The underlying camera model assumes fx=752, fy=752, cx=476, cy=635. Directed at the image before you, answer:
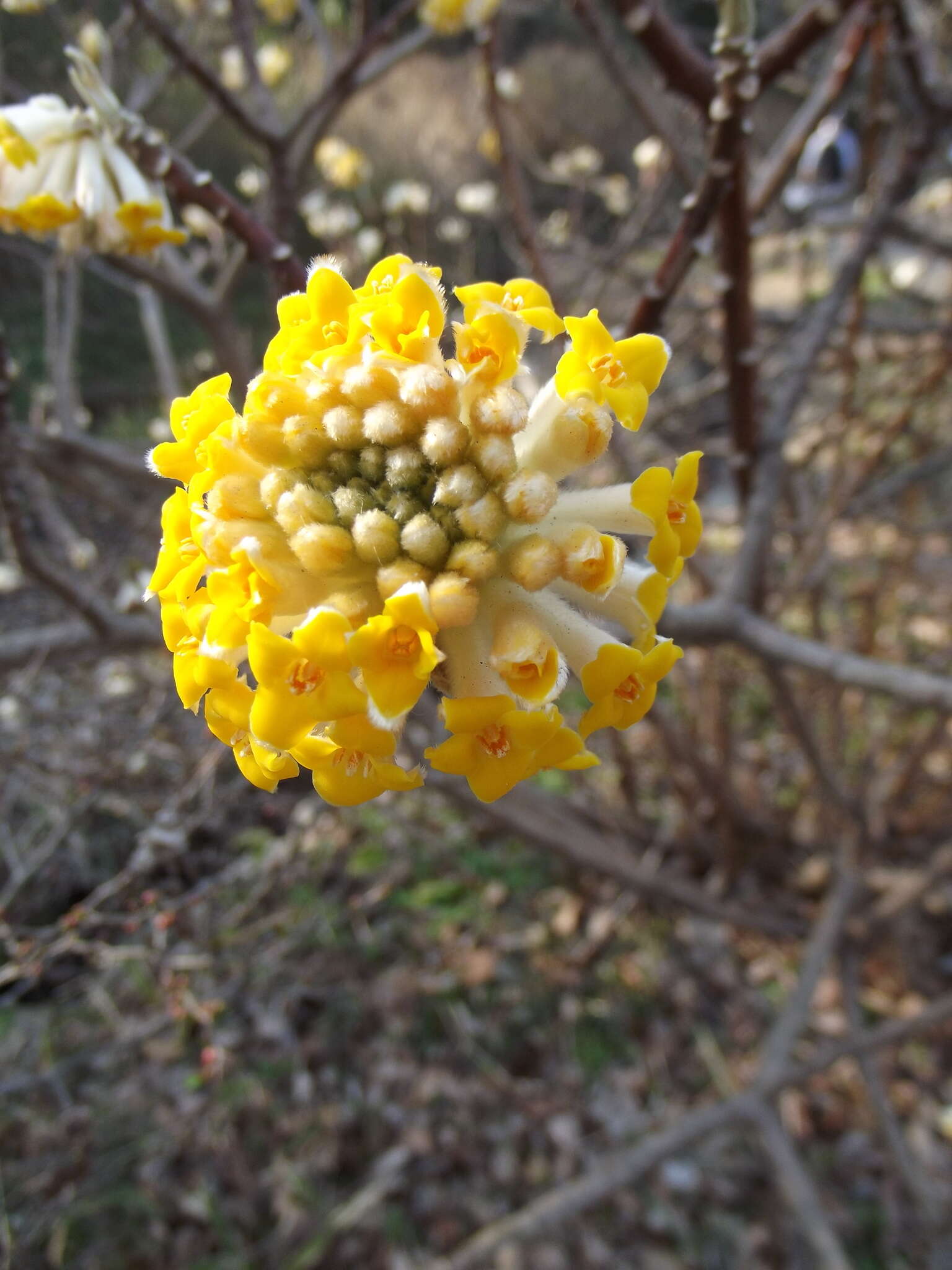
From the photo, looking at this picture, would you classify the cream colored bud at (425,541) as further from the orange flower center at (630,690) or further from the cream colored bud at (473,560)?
the orange flower center at (630,690)

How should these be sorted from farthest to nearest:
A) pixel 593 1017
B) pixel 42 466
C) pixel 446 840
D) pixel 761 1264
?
pixel 446 840 → pixel 593 1017 → pixel 761 1264 → pixel 42 466

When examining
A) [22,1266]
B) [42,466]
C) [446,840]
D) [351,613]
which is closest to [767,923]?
[446,840]

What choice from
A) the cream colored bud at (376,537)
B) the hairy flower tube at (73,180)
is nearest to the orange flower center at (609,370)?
Answer: the cream colored bud at (376,537)

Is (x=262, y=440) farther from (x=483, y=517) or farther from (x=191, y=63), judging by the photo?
(x=191, y=63)

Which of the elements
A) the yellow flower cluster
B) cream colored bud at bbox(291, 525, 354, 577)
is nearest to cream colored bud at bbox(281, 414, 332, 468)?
cream colored bud at bbox(291, 525, 354, 577)

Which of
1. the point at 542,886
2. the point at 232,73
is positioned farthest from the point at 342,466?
the point at 232,73

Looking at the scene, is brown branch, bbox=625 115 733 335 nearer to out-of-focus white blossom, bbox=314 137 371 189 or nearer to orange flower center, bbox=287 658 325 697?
orange flower center, bbox=287 658 325 697

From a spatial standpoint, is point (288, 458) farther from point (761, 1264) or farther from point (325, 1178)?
point (761, 1264)

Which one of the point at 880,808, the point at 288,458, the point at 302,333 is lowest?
the point at 880,808
